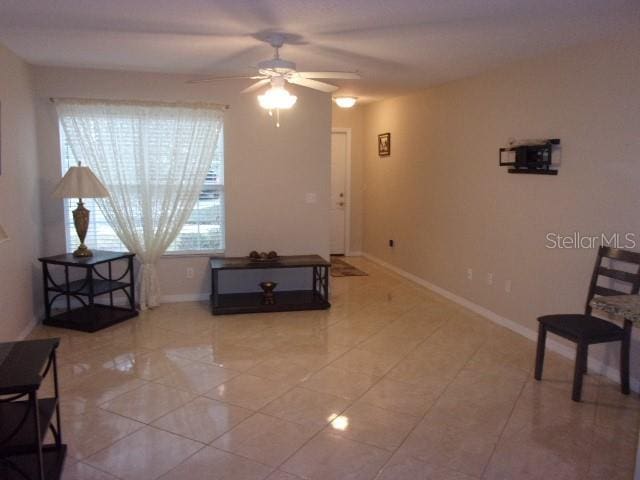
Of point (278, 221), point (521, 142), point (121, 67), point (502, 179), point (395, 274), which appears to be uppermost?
point (121, 67)

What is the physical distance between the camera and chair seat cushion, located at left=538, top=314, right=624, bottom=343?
3.21m

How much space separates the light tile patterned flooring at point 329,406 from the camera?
2541mm

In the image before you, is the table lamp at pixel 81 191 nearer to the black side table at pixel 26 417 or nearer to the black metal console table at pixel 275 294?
the black metal console table at pixel 275 294

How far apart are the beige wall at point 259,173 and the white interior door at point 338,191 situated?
2355 millimetres

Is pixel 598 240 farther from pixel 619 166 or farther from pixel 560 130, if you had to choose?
pixel 560 130

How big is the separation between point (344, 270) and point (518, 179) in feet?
10.1

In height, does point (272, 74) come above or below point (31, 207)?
above

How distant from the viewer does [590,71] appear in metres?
3.71

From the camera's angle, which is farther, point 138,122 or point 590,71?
point 138,122

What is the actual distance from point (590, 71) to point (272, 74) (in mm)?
2242

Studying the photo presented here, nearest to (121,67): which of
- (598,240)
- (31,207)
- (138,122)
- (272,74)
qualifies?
(138,122)

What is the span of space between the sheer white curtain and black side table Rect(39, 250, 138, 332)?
0.24 metres

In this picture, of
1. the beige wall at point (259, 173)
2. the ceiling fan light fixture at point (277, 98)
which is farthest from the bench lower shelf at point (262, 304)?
the ceiling fan light fixture at point (277, 98)

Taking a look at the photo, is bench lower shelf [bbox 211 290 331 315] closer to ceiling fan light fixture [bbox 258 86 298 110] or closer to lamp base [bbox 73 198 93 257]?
lamp base [bbox 73 198 93 257]
